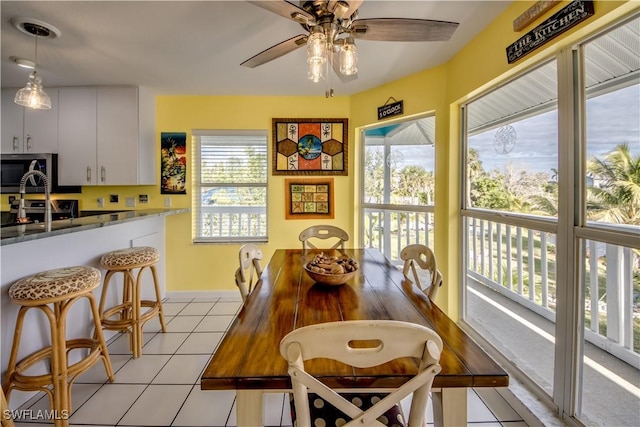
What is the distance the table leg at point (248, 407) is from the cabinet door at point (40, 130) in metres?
3.64

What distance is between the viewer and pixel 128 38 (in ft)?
6.88

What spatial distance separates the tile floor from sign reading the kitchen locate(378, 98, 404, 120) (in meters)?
2.47

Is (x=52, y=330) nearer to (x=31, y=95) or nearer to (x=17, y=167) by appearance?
(x=31, y=95)

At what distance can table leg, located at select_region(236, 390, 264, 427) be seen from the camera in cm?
84

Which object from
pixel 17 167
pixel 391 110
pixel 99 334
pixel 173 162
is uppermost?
pixel 391 110

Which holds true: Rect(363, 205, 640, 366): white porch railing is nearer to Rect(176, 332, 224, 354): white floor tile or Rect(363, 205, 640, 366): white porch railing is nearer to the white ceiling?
the white ceiling

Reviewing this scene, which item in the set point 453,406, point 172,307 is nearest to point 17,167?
point 172,307

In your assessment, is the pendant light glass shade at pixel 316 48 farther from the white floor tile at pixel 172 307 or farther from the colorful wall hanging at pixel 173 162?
the white floor tile at pixel 172 307

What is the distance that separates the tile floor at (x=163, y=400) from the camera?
5.14 ft

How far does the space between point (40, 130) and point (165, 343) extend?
106 inches

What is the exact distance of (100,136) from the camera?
119 inches

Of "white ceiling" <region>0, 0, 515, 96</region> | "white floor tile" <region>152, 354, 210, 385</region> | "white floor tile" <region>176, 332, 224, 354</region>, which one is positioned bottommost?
"white floor tile" <region>152, 354, 210, 385</region>

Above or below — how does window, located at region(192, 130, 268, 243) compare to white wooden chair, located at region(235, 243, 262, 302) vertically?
above

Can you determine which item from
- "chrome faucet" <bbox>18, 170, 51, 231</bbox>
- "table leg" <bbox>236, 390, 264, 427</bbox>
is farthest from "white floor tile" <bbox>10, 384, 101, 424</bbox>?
"table leg" <bbox>236, 390, 264, 427</bbox>
